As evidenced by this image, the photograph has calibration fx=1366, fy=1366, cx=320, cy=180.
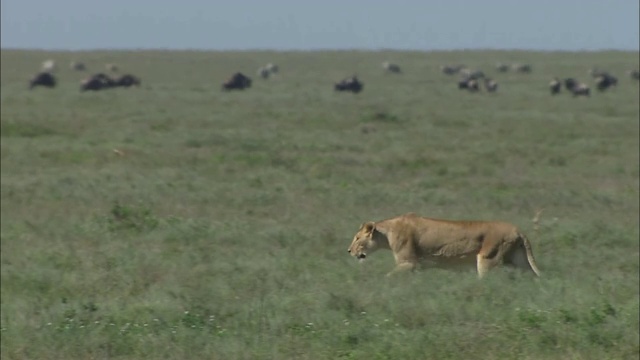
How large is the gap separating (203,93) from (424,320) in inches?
1517

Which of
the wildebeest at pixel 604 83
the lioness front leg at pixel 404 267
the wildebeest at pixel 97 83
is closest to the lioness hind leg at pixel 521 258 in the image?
the lioness front leg at pixel 404 267

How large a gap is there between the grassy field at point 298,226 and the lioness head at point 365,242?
0.18 metres

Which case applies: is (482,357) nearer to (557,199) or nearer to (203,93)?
(557,199)

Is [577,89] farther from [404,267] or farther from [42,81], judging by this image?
[404,267]

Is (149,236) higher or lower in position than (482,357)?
lower

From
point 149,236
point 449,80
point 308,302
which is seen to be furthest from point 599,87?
point 308,302

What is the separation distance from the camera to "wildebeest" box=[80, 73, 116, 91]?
163 feet

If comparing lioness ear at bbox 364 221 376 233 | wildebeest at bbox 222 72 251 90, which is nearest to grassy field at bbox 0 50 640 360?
lioness ear at bbox 364 221 376 233

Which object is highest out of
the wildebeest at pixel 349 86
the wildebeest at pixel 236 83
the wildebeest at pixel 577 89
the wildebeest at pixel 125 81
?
the wildebeest at pixel 577 89

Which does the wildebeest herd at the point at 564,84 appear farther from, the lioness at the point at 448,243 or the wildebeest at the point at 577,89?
the lioness at the point at 448,243

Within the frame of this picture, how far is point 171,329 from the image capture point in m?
9.40

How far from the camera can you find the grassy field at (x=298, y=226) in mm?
9148

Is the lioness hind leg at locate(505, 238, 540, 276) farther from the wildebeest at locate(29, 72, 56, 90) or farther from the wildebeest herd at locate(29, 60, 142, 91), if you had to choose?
the wildebeest at locate(29, 72, 56, 90)

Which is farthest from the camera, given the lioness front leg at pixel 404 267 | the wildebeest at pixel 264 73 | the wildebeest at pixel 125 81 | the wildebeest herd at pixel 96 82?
the wildebeest at pixel 264 73
